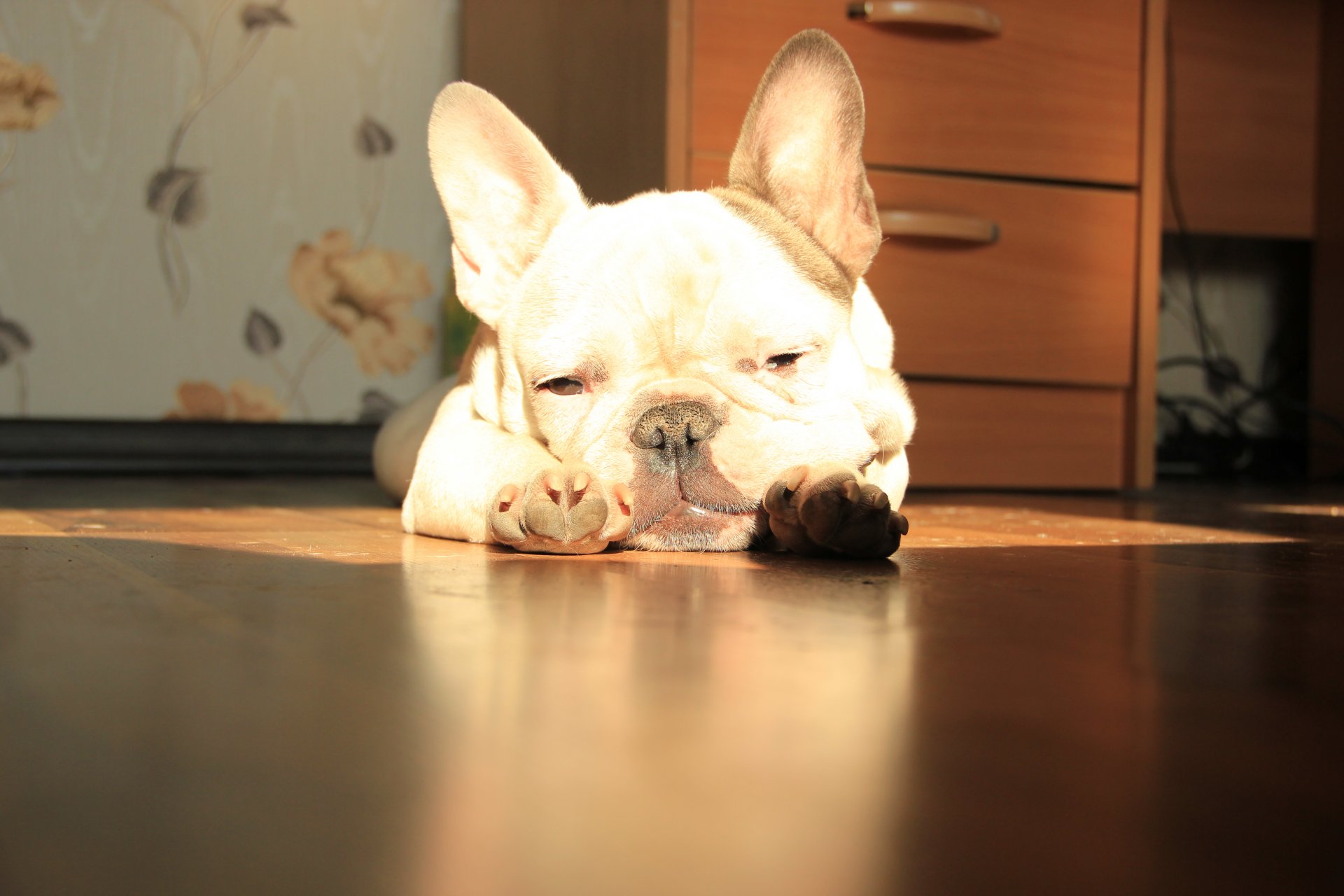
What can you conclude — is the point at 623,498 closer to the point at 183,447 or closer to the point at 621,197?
the point at 621,197

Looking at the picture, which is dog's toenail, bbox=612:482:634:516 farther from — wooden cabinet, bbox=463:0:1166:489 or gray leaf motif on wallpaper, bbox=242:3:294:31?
gray leaf motif on wallpaper, bbox=242:3:294:31

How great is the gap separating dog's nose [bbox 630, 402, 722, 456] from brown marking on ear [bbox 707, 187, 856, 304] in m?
0.22

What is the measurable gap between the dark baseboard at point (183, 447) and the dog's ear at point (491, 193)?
1.67m

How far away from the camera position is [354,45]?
2.94 meters

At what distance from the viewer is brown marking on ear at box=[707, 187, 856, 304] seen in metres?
1.24

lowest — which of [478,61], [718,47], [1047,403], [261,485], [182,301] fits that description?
[261,485]

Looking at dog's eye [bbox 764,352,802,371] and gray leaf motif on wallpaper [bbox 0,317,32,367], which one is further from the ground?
gray leaf motif on wallpaper [bbox 0,317,32,367]

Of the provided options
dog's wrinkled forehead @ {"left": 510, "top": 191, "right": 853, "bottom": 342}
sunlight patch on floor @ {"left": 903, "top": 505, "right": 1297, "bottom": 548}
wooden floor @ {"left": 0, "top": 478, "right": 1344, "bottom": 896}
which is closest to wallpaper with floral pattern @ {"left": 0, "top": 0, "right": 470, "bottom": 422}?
sunlight patch on floor @ {"left": 903, "top": 505, "right": 1297, "bottom": 548}

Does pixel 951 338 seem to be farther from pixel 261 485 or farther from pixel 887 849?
pixel 887 849

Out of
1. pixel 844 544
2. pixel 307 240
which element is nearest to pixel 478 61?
pixel 307 240

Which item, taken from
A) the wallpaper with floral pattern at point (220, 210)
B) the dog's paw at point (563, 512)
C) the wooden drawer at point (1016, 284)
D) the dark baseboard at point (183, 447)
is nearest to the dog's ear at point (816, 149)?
the dog's paw at point (563, 512)

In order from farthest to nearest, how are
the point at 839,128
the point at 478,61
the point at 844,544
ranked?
the point at 478,61 < the point at 839,128 < the point at 844,544

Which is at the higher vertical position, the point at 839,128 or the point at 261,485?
the point at 839,128

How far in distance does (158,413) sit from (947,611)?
2522 mm
